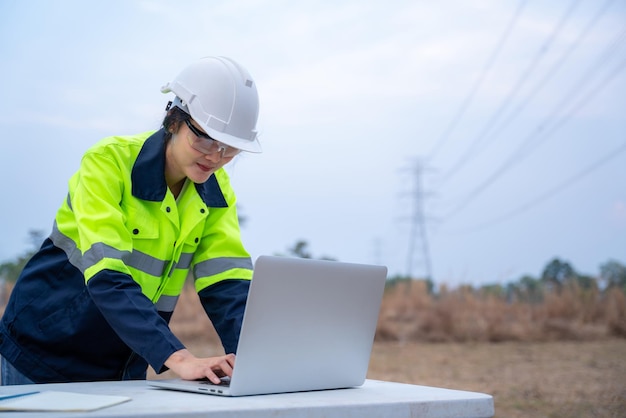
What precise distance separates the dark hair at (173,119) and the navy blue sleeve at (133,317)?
0.56 m

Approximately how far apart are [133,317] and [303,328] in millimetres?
490

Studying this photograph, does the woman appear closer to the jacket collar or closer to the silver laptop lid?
the jacket collar

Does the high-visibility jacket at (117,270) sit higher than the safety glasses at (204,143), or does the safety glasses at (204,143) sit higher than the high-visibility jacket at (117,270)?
the safety glasses at (204,143)

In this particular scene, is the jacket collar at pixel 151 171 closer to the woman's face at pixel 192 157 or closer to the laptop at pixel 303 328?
the woman's face at pixel 192 157

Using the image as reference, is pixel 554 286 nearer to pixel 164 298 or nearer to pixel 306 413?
pixel 164 298

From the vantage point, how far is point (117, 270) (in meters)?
2.16

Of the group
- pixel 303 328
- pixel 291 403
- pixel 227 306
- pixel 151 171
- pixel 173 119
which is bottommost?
pixel 291 403

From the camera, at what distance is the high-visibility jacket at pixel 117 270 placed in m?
2.16

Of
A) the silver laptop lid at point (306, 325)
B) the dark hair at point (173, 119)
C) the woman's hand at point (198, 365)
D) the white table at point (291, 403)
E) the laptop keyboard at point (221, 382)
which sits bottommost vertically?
the white table at point (291, 403)

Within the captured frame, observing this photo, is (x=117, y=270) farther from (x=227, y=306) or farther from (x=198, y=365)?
(x=227, y=306)

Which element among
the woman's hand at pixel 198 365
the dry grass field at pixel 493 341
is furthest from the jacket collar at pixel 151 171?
the dry grass field at pixel 493 341

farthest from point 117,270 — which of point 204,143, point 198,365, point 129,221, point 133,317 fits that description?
point 204,143

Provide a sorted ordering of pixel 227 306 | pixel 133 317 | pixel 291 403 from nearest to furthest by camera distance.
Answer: pixel 291 403 < pixel 133 317 < pixel 227 306

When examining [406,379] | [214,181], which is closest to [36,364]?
[214,181]
